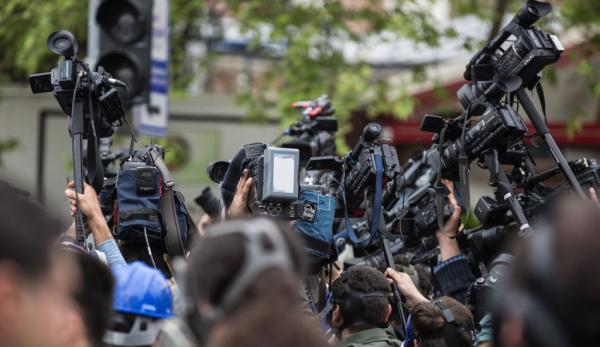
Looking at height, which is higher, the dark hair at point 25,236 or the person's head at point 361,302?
the dark hair at point 25,236

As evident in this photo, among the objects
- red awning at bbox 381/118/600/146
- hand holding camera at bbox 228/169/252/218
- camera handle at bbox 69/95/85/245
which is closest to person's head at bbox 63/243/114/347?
camera handle at bbox 69/95/85/245

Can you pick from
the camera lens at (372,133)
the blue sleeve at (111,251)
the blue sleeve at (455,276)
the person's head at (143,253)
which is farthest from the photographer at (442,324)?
the blue sleeve at (111,251)

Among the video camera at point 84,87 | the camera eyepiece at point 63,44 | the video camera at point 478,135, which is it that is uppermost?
the camera eyepiece at point 63,44

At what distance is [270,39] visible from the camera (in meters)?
13.0

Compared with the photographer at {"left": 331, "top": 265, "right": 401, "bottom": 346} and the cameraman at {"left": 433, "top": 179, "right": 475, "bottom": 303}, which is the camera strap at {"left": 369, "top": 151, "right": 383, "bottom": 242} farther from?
the cameraman at {"left": 433, "top": 179, "right": 475, "bottom": 303}

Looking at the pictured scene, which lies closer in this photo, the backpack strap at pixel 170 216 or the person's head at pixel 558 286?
the person's head at pixel 558 286

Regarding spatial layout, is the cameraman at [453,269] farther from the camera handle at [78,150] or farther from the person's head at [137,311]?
the person's head at [137,311]

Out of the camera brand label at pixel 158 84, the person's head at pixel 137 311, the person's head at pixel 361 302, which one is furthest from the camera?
the camera brand label at pixel 158 84

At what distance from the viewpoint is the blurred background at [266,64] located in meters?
10.0

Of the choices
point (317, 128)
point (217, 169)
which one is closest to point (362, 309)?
point (217, 169)

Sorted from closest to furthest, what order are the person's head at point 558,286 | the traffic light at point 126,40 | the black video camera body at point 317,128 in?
the person's head at point 558,286 < the black video camera body at point 317,128 < the traffic light at point 126,40

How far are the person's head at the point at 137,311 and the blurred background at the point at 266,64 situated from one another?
6.18m

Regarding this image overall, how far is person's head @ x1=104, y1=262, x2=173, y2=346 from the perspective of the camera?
2971mm

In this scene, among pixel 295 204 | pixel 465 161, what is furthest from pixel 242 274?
pixel 465 161
